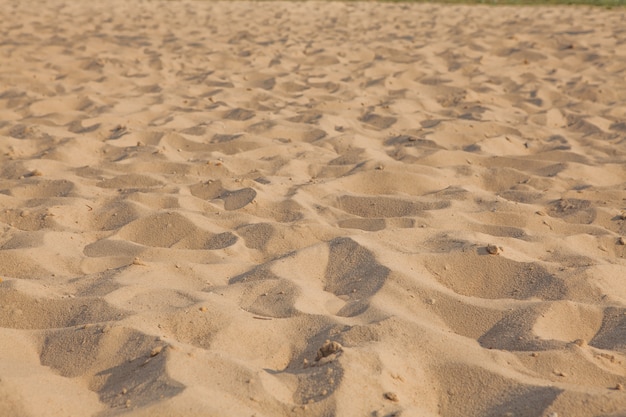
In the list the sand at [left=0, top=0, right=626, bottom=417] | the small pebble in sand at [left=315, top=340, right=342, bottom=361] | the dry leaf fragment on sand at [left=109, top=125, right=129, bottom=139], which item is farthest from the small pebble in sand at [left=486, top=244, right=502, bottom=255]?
the dry leaf fragment on sand at [left=109, top=125, right=129, bottom=139]

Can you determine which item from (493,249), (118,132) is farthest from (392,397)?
(118,132)

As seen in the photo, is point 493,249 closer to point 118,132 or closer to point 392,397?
point 392,397

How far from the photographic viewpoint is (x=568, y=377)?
2.07 metres

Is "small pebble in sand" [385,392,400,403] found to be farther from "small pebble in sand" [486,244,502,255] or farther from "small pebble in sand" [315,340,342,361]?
"small pebble in sand" [486,244,502,255]

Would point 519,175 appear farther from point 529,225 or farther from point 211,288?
point 211,288

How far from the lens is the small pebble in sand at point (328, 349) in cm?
209

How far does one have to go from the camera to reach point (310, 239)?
3.02m

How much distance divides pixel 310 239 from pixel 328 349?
95 cm

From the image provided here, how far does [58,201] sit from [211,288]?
1.15 metres

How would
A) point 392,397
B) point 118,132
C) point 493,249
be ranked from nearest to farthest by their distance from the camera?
point 392,397 < point 493,249 < point 118,132

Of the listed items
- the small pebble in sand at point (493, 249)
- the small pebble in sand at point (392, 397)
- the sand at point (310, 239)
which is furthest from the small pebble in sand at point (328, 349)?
the small pebble in sand at point (493, 249)

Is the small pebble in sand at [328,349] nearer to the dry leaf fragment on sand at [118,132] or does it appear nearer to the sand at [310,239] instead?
the sand at [310,239]

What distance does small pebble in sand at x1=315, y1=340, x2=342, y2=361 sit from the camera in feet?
6.87

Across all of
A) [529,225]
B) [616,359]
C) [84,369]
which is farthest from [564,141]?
[84,369]
